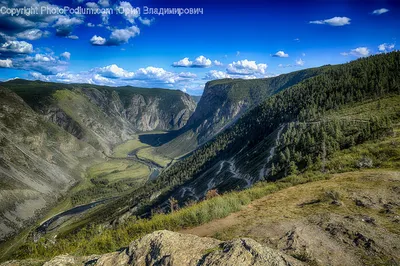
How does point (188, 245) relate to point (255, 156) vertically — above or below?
above

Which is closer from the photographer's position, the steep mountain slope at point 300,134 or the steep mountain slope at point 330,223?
the steep mountain slope at point 330,223

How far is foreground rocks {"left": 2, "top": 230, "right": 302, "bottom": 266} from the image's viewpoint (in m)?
10.0

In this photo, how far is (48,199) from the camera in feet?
634

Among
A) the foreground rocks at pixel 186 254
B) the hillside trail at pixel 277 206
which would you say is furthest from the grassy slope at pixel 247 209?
the foreground rocks at pixel 186 254

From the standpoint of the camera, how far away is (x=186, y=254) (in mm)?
11109

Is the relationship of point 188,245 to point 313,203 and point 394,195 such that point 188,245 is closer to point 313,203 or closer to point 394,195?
point 313,203

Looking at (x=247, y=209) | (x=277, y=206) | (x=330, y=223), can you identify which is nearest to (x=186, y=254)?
(x=330, y=223)

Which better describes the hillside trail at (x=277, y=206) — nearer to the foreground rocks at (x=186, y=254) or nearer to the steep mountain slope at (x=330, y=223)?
the steep mountain slope at (x=330, y=223)

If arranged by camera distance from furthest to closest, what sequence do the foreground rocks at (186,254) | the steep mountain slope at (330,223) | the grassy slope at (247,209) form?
the grassy slope at (247,209) → the steep mountain slope at (330,223) → the foreground rocks at (186,254)

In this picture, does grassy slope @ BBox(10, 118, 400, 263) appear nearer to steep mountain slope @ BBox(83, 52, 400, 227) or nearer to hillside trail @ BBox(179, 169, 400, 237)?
hillside trail @ BBox(179, 169, 400, 237)

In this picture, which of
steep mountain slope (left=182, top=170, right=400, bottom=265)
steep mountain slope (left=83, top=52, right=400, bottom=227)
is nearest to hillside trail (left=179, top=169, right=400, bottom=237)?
steep mountain slope (left=182, top=170, right=400, bottom=265)

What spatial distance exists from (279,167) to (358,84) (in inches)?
3099

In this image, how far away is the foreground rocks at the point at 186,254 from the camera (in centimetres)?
1001

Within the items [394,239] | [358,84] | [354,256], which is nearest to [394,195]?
[394,239]
